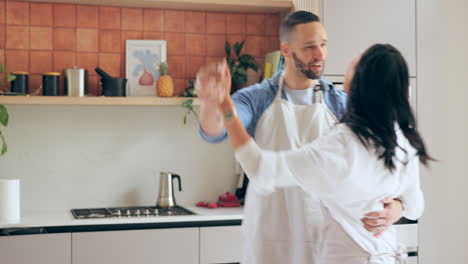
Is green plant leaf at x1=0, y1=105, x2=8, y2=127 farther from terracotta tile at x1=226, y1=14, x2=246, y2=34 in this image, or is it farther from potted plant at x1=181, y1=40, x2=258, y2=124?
terracotta tile at x1=226, y1=14, x2=246, y2=34

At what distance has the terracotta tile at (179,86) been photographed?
385 cm

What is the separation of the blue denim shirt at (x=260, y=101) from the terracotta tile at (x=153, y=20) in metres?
1.86

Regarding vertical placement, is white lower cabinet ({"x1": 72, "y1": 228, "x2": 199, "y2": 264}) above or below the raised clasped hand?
below

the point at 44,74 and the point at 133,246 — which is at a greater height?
the point at 44,74

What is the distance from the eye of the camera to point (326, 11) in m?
3.32

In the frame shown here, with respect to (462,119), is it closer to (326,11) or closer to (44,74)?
(326,11)

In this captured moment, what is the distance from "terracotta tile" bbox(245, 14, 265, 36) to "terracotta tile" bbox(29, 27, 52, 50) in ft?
3.95

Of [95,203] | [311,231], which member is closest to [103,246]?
[95,203]

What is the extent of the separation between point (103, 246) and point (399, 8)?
6.66ft

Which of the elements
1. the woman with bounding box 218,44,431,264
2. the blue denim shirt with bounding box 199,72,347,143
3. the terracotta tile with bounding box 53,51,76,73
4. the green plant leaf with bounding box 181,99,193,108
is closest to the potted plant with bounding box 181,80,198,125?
the green plant leaf with bounding box 181,99,193,108

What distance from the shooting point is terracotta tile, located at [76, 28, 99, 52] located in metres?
3.70

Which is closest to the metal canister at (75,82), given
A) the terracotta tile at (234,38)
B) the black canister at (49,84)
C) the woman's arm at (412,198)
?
the black canister at (49,84)

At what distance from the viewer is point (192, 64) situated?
3.88 meters

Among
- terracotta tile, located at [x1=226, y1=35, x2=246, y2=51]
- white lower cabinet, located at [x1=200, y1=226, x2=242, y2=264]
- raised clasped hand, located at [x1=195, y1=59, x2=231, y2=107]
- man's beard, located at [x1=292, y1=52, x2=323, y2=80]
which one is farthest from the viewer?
terracotta tile, located at [x1=226, y1=35, x2=246, y2=51]
